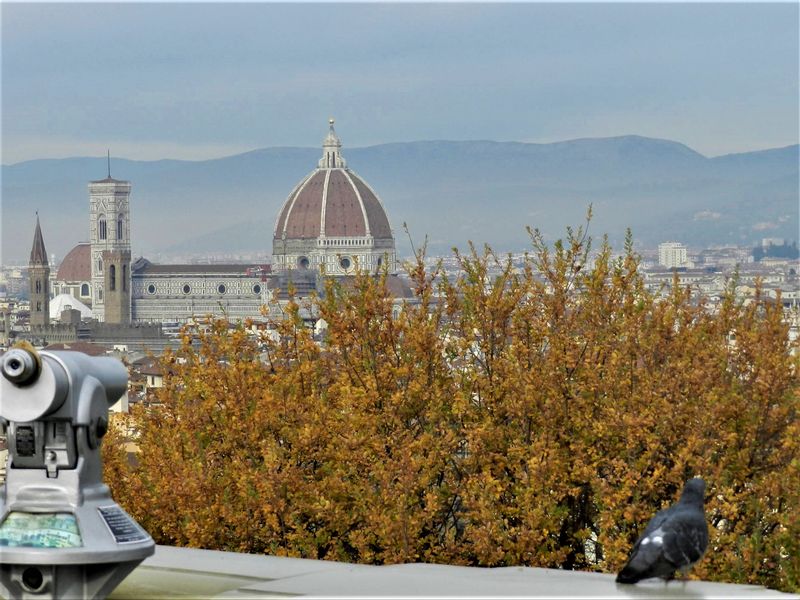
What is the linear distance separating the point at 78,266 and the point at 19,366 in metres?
175

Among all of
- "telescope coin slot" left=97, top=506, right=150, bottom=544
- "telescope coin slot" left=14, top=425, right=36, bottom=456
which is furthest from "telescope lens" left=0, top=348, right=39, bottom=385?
"telescope coin slot" left=97, top=506, right=150, bottom=544

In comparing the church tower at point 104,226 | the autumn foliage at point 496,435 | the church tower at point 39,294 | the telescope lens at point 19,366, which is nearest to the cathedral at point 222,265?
the church tower at point 104,226

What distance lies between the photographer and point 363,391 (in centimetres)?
1005

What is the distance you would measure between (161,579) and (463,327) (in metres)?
4.54

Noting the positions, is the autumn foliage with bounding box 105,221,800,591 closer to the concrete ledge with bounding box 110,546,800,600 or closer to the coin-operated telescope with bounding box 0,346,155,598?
the concrete ledge with bounding box 110,546,800,600

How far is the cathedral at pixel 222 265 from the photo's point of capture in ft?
510

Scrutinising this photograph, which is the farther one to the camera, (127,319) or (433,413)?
(127,319)

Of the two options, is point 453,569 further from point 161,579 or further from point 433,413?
point 433,413

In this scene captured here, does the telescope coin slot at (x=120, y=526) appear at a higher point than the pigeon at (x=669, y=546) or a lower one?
higher

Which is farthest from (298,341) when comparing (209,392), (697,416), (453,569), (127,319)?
(127,319)

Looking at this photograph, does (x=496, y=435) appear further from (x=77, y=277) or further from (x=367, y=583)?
(x=77, y=277)

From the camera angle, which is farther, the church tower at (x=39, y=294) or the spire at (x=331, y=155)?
the spire at (x=331, y=155)

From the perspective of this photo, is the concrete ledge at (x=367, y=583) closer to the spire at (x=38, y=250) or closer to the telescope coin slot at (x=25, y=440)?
the telescope coin slot at (x=25, y=440)

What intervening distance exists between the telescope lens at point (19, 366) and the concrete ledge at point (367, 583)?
3.03 ft
